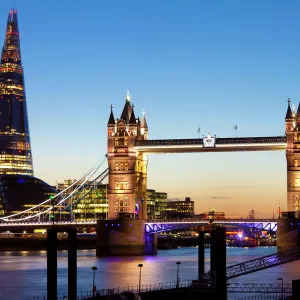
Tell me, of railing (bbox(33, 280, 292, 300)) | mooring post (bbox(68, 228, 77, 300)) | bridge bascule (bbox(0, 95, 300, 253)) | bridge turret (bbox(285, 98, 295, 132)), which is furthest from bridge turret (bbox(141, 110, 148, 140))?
mooring post (bbox(68, 228, 77, 300))

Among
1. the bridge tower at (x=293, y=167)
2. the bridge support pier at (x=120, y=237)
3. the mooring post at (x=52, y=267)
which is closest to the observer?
the mooring post at (x=52, y=267)

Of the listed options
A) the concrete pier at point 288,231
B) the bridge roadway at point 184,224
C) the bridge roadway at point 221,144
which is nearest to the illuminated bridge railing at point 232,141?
the bridge roadway at point 221,144

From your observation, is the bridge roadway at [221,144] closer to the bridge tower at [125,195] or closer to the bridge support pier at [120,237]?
the bridge tower at [125,195]

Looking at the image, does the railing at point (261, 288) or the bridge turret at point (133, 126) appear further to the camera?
the bridge turret at point (133, 126)

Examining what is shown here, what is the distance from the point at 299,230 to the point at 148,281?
4078 centimetres

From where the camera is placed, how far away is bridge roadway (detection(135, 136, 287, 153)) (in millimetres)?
128000

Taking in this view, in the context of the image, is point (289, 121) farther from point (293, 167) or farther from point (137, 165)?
point (137, 165)

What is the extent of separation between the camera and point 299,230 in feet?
402

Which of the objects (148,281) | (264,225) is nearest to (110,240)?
(264,225)

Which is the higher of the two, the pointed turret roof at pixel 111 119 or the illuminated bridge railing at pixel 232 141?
the pointed turret roof at pixel 111 119

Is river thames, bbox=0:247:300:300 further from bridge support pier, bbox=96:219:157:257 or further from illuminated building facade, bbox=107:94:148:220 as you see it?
illuminated building facade, bbox=107:94:148:220

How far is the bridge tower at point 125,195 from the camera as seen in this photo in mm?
130250

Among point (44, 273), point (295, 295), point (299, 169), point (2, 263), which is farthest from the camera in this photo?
point (299, 169)

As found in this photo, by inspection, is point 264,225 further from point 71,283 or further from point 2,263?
point 71,283
